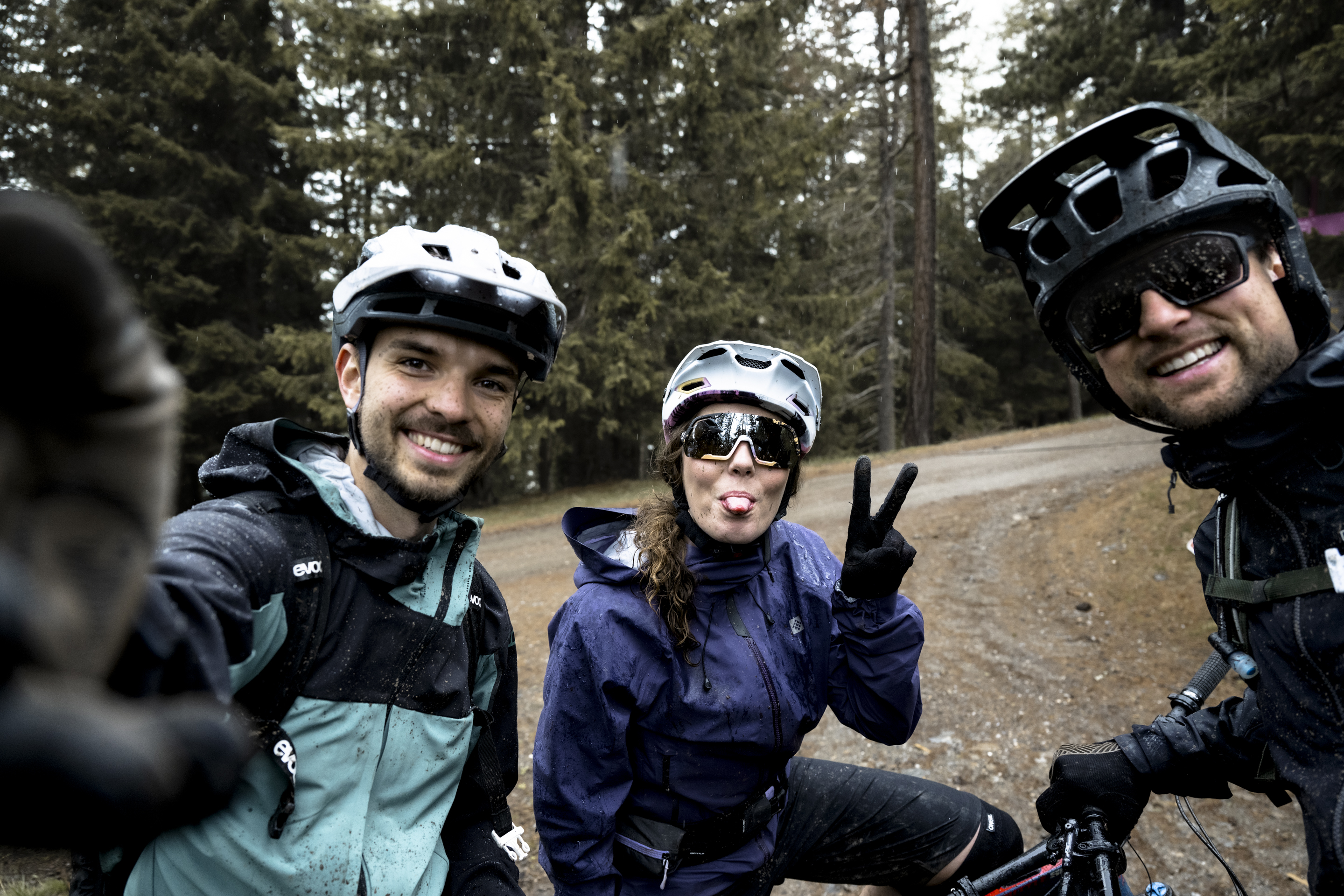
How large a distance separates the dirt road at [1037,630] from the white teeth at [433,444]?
317 centimetres

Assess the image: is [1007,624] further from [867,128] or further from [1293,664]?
[867,128]

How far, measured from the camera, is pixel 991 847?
10.7 ft

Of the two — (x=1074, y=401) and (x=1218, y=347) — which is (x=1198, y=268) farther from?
(x=1074, y=401)

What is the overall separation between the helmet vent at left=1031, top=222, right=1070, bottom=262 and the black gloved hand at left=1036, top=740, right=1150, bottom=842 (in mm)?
2006

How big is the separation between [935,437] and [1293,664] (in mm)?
25499

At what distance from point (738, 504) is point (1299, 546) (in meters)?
1.91

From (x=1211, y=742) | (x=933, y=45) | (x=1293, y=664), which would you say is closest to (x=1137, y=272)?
(x=1293, y=664)

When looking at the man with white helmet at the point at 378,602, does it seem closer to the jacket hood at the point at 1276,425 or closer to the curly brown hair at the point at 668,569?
the curly brown hair at the point at 668,569

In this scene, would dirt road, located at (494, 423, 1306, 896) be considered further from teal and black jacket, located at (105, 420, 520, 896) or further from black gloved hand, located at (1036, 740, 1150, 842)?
teal and black jacket, located at (105, 420, 520, 896)

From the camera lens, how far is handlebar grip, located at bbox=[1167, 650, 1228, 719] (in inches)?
103

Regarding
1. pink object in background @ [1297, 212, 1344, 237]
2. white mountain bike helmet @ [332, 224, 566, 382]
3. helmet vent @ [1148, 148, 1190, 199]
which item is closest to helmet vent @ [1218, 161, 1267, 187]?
helmet vent @ [1148, 148, 1190, 199]

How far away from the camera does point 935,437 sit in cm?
2628

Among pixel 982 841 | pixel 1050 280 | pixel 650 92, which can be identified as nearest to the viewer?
pixel 1050 280

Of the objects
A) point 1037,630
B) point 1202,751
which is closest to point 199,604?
point 1202,751
